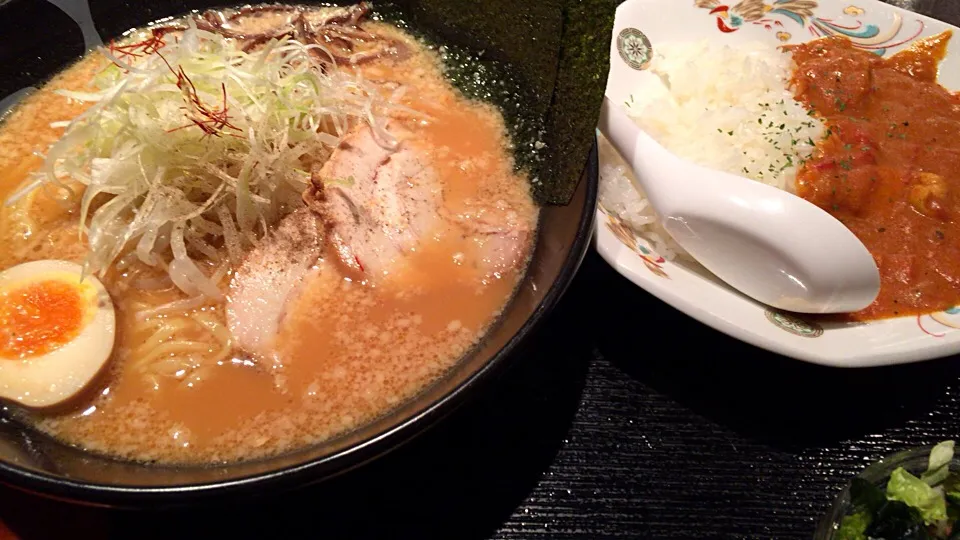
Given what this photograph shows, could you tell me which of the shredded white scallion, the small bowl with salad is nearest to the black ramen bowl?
the shredded white scallion

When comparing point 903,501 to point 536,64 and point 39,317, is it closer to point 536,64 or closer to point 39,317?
point 536,64

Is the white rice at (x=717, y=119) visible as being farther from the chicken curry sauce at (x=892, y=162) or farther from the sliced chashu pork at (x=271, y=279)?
the sliced chashu pork at (x=271, y=279)

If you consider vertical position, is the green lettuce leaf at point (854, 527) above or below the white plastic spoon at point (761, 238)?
below

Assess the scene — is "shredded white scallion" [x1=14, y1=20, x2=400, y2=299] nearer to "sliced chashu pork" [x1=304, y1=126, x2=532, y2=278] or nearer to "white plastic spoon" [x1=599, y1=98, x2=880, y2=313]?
"sliced chashu pork" [x1=304, y1=126, x2=532, y2=278]

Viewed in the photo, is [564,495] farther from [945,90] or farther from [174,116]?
[945,90]

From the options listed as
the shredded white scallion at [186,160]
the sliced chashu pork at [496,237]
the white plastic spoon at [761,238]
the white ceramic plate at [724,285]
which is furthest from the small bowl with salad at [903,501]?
the shredded white scallion at [186,160]

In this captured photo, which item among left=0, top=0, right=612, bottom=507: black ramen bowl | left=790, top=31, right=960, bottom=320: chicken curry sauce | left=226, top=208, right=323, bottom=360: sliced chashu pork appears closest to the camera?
left=0, top=0, right=612, bottom=507: black ramen bowl
